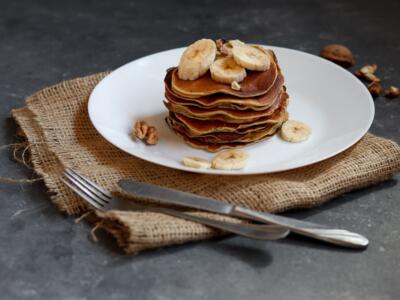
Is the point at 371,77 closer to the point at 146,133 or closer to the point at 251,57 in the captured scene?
the point at 251,57

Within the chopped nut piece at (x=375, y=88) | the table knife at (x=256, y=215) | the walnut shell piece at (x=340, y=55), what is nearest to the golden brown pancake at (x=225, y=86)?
the table knife at (x=256, y=215)

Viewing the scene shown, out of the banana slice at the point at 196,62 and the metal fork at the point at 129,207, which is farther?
the banana slice at the point at 196,62

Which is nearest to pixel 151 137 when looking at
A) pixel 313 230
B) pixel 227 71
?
pixel 227 71

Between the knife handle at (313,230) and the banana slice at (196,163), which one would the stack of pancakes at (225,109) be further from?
the knife handle at (313,230)

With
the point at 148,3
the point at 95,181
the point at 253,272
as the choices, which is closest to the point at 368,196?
the point at 253,272

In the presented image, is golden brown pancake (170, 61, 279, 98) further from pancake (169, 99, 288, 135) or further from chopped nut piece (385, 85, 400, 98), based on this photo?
chopped nut piece (385, 85, 400, 98)

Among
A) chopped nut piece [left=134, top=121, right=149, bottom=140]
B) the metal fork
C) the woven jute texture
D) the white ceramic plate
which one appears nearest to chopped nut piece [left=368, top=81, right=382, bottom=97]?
the white ceramic plate
